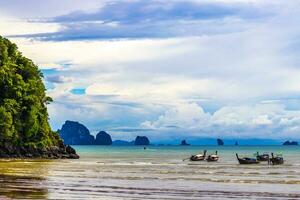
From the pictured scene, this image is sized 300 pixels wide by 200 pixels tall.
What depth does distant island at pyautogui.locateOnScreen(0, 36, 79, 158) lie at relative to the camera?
11512 cm

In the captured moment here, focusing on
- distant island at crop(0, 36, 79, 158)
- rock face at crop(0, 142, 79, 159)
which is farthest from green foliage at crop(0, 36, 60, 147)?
rock face at crop(0, 142, 79, 159)

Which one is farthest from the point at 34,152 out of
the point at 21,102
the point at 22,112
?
the point at 21,102

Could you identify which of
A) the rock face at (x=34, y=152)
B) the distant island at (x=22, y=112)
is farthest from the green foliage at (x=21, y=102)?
the rock face at (x=34, y=152)

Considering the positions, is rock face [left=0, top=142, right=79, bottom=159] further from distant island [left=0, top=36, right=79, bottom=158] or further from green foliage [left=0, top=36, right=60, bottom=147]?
green foliage [left=0, top=36, right=60, bottom=147]

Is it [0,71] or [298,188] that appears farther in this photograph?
[0,71]

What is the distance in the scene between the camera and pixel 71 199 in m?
38.3

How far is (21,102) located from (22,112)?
2.09 metres

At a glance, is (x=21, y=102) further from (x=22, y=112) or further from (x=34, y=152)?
(x=34, y=152)

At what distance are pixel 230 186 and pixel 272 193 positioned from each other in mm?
6565

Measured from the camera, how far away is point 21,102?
121625 mm

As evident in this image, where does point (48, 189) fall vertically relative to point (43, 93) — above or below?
below

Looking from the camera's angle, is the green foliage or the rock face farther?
the green foliage

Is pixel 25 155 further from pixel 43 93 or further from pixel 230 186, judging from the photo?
pixel 230 186

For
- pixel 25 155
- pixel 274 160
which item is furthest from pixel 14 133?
pixel 274 160
